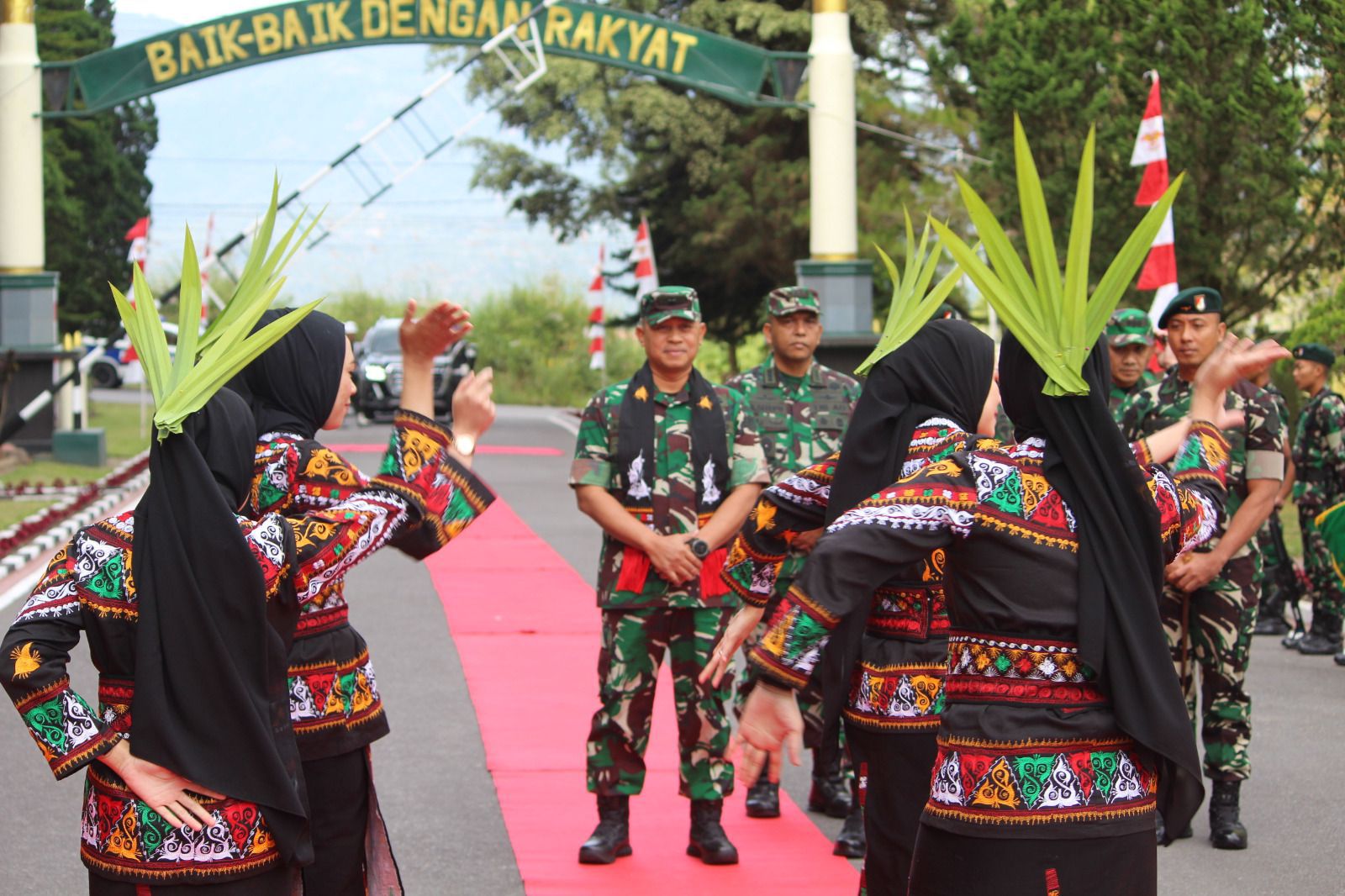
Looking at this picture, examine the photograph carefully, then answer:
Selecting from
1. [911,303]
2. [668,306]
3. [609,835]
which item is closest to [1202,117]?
[668,306]

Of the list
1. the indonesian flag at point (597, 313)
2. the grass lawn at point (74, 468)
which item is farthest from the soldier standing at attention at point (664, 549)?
the indonesian flag at point (597, 313)

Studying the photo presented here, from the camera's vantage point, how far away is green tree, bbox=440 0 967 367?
98.6ft

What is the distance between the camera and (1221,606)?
6.68 meters

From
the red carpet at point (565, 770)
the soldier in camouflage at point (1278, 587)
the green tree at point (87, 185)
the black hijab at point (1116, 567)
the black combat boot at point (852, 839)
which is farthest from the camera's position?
the green tree at point (87, 185)

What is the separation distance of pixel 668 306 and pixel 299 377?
7.57 feet

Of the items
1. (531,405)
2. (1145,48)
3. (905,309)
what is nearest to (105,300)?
(531,405)

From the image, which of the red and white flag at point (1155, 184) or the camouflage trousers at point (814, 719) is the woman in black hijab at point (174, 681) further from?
the red and white flag at point (1155, 184)

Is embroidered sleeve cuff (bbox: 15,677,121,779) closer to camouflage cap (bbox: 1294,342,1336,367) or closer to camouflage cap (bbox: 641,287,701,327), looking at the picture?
camouflage cap (bbox: 641,287,701,327)

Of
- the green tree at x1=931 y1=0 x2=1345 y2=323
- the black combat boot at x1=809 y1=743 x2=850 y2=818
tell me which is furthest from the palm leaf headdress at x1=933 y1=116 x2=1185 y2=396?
the green tree at x1=931 y1=0 x2=1345 y2=323

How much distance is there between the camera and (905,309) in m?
4.95

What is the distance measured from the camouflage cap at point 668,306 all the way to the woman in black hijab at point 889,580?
1.79 m

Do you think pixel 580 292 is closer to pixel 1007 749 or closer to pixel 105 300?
pixel 105 300

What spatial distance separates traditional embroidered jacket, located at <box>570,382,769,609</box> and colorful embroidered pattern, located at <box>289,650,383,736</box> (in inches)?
72.4

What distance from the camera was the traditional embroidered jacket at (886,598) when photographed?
4691 millimetres
